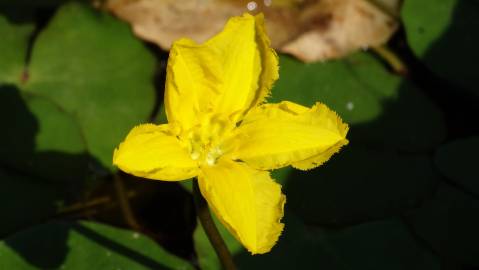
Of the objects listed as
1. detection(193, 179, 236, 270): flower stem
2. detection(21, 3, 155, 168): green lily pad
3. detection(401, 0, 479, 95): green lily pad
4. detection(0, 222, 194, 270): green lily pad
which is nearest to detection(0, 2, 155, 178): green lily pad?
detection(21, 3, 155, 168): green lily pad

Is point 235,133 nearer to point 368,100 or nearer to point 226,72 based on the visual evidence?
point 226,72

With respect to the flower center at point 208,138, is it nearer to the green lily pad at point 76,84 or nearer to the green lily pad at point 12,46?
the green lily pad at point 76,84

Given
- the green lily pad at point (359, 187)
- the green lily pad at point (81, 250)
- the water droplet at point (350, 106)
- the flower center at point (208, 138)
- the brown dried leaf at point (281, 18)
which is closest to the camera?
the flower center at point (208, 138)

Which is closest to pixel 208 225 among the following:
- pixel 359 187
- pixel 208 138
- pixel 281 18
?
pixel 208 138

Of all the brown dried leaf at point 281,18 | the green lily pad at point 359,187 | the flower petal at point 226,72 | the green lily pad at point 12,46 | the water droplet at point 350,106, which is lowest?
the green lily pad at point 359,187

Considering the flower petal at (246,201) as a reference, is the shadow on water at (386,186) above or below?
below

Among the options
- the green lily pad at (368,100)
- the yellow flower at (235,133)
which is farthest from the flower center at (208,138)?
the green lily pad at (368,100)
